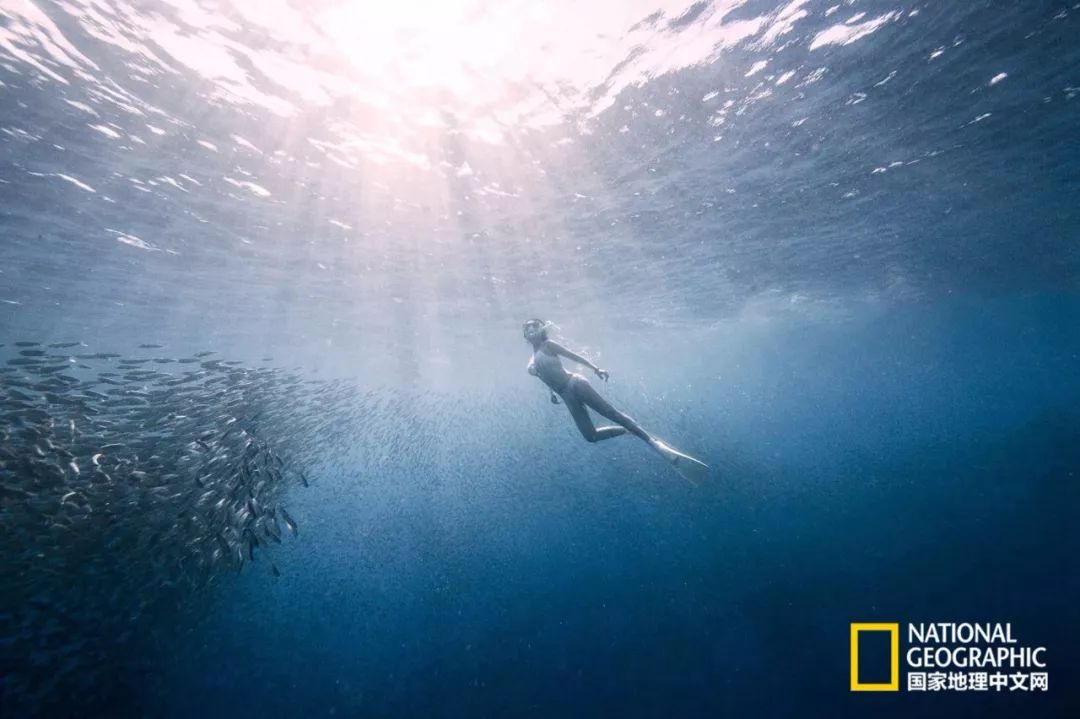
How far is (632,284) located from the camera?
24453 mm

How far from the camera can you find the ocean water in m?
7.75

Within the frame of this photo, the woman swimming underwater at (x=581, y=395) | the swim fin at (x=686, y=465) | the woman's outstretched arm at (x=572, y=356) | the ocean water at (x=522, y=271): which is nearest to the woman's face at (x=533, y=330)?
the woman swimming underwater at (x=581, y=395)

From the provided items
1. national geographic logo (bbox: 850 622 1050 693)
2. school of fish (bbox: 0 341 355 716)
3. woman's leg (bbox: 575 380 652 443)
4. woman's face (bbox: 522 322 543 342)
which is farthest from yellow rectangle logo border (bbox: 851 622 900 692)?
school of fish (bbox: 0 341 355 716)

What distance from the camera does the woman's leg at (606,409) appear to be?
804 centimetres

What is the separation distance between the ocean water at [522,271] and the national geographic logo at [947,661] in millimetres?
364

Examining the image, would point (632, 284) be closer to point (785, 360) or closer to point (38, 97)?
point (38, 97)

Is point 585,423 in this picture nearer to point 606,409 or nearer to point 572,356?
point 606,409

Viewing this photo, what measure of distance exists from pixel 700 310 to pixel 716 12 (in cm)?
2710

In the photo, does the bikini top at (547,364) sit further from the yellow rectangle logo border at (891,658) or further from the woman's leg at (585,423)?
the yellow rectangle logo border at (891,658)

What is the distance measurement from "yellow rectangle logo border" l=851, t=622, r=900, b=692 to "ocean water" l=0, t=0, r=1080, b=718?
303 mm

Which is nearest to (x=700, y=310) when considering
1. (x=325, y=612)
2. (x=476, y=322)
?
(x=476, y=322)

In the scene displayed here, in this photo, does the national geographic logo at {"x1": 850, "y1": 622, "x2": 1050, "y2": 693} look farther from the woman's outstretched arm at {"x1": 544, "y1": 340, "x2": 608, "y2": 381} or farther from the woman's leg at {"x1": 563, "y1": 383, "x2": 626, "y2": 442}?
the woman's outstretched arm at {"x1": 544, "y1": 340, "x2": 608, "y2": 381}

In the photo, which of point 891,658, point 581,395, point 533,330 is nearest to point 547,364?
point 533,330

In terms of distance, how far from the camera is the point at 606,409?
8.17 meters
